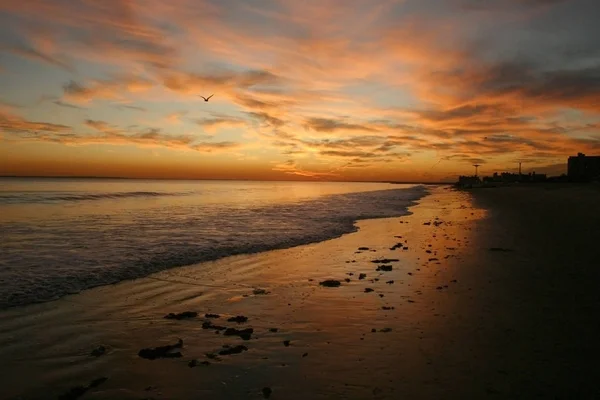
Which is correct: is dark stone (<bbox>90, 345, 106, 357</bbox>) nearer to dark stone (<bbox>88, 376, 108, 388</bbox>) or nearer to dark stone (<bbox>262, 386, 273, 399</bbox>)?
dark stone (<bbox>88, 376, 108, 388</bbox>)

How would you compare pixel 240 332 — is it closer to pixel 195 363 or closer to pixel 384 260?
pixel 195 363

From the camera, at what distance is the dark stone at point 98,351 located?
268 inches

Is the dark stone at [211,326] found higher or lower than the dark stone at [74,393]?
lower

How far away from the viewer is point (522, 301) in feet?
31.3

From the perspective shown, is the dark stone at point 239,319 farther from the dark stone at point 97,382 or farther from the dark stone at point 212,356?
the dark stone at point 97,382

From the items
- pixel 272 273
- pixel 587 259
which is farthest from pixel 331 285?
pixel 587 259

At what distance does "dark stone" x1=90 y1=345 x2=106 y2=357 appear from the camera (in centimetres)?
682

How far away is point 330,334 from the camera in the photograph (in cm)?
776

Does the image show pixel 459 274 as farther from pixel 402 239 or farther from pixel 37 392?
pixel 37 392

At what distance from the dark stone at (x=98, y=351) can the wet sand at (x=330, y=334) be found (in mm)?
119

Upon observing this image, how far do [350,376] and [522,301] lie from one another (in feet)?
19.8

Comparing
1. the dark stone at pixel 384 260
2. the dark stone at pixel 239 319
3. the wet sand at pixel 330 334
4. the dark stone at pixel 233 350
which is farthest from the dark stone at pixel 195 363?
the dark stone at pixel 384 260

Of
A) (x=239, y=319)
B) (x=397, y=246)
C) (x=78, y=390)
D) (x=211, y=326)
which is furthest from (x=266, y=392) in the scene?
(x=397, y=246)

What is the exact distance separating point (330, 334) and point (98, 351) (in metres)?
4.36
